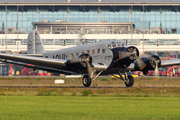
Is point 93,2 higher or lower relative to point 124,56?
higher

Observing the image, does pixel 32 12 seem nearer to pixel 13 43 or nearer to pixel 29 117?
pixel 13 43

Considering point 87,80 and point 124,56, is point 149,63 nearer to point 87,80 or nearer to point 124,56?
point 124,56

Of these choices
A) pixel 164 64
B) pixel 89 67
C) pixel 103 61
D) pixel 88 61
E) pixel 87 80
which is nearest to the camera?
pixel 88 61

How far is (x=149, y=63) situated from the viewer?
3344 centimetres

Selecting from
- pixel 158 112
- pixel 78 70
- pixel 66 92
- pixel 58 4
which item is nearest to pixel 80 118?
pixel 158 112

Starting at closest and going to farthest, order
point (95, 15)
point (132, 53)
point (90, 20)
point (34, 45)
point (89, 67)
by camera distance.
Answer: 1. point (132, 53)
2. point (89, 67)
3. point (34, 45)
4. point (90, 20)
5. point (95, 15)

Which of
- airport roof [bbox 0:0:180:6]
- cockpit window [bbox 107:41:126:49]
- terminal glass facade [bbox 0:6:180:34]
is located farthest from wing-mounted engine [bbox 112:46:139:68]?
airport roof [bbox 0:0:180:6]

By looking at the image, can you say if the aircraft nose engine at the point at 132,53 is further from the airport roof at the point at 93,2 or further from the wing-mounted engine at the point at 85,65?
the airport roof at the point at 93,2

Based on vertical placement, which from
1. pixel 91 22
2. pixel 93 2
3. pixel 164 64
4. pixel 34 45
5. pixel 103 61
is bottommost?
pixel 164 64

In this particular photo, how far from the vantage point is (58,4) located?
11325cm

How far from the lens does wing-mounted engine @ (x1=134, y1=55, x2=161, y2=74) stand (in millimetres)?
33406

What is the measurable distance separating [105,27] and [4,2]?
38.7m

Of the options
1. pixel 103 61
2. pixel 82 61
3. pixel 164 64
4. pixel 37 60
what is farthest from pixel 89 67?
pixel 164 64

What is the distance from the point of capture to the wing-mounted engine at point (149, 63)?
3341 centimetres
